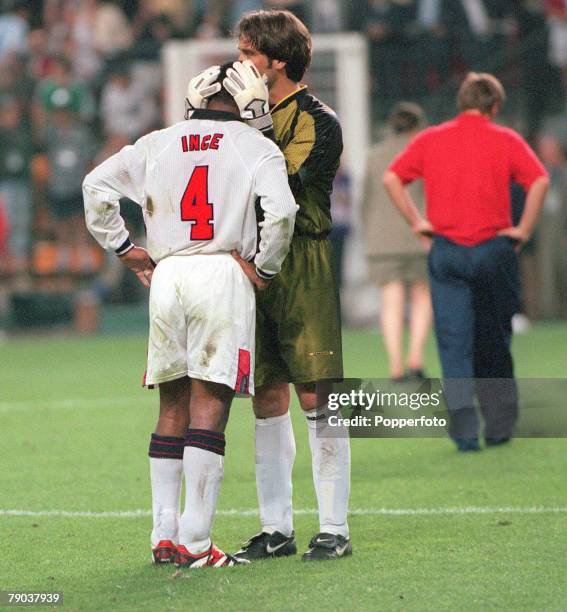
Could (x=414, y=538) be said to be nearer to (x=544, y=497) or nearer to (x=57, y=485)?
(x=544, y=497)

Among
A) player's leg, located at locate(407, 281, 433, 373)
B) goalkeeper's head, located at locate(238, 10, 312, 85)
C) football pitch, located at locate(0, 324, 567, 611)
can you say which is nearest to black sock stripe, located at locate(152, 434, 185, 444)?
football pitch, located at locate(0, 324, 567, 611)

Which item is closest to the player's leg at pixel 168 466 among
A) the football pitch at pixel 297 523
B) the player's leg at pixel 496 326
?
the football pitch at pixel 297 523

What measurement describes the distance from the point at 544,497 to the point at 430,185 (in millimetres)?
2456

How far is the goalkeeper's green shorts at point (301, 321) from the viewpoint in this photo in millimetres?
6195

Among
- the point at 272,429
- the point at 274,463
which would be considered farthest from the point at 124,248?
the point at 274,463

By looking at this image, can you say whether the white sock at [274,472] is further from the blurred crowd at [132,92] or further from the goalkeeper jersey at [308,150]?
the blurred crowd at [132,92]

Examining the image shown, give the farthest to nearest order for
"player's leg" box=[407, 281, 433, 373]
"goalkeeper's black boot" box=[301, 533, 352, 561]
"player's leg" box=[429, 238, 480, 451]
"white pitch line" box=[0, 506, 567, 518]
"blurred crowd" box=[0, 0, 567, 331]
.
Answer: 1. "blurred crowd" box=[0, 0, 567, 331]
2. "player's leg" box=[407, 281, 433, 373]
3. "player's leg" box=[429, 238, 480, 451]
4. "white pitch line" box=[0, 506, 567, 518]
5. "goalkeeper's black boot" box=[301, 533, 352, 561]

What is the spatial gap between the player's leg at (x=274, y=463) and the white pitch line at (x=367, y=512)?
3.20ft

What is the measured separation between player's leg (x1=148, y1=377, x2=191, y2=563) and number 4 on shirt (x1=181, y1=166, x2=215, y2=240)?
1.99ft

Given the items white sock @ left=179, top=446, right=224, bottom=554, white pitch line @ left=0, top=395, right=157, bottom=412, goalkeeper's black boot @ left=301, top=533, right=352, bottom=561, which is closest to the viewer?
white sock @ left=179, top=446, right=224, bottom=554

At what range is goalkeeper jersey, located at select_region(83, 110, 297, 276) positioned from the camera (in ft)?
19.4

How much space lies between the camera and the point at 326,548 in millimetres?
6117

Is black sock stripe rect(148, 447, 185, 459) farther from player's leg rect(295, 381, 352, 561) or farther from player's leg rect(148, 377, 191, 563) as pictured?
player's leg rect(295, 381, 352, 561)

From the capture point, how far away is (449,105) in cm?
2122
